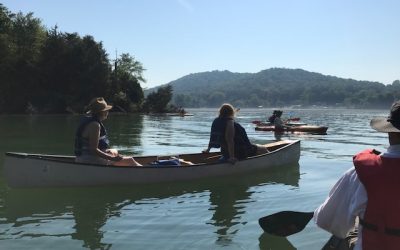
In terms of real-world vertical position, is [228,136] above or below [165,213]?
above

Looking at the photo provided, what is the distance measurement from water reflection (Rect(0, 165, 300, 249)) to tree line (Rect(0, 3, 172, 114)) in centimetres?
5729

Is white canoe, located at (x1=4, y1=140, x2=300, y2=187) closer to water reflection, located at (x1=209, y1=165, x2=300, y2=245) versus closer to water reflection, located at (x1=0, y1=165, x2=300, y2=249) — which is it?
water reflection, located at (x1=0, y1=165, x2=300, y2=249)

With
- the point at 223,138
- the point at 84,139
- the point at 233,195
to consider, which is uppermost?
the point at 84,139

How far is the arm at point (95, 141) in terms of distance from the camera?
9.11 metres

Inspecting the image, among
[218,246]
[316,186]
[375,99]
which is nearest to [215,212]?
[218,246]

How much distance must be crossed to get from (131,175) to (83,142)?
1314mm

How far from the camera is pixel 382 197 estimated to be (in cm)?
298

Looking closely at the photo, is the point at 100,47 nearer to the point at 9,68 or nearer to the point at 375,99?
the point at 9,68

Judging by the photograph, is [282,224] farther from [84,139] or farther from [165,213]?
[84,139]

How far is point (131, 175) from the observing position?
33.3ft

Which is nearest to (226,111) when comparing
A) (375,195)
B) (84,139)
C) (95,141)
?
(95,141)

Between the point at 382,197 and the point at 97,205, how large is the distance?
6.77 m

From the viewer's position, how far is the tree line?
2653 inches

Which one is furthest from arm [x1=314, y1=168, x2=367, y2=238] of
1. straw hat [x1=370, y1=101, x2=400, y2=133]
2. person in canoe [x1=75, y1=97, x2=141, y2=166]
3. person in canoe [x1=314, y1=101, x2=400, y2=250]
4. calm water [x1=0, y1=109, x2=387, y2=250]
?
person in canoe [x1=75, y1=97, x2=141, y2=166]
